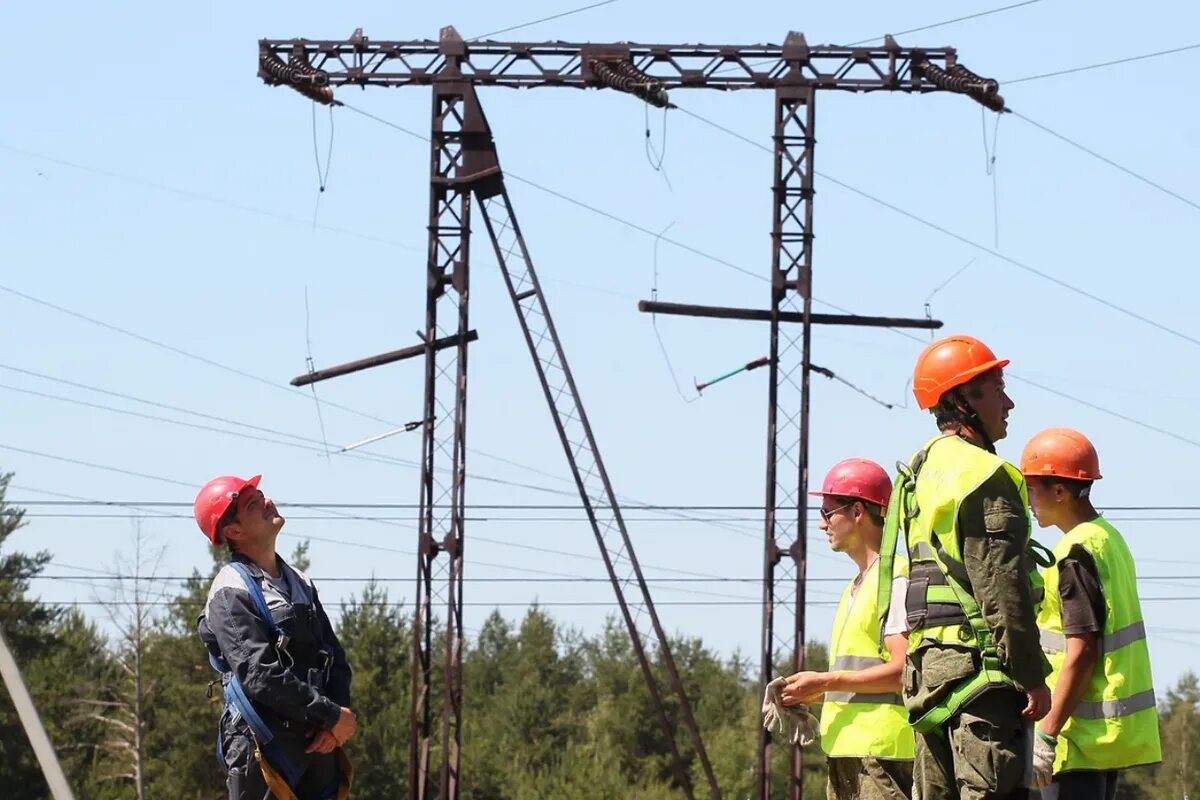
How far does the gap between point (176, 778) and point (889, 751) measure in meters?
50.4

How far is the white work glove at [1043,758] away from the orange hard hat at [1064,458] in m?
1.02

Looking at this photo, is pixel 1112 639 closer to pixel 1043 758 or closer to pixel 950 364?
pixel 1043 758

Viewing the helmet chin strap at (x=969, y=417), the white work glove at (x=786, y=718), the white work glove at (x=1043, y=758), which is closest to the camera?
the helmet chin strap at (x=969, y=417)

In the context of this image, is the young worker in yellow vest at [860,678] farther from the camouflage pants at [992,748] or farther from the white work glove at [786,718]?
the camouflage pants at [992,748]

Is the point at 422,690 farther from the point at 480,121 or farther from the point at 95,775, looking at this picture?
the point at 95,775

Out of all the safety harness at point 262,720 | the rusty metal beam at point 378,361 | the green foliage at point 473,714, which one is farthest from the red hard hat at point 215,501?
the green foliage at point 473,714

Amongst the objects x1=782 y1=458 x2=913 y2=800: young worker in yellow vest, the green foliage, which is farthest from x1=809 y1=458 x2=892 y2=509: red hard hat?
the green foliage

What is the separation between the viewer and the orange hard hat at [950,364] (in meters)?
6.17

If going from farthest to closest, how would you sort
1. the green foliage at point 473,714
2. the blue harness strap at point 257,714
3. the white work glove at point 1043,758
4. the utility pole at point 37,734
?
the green foliage at point 473,714, the blue harness strap at point 257,714, the white work glove at point 1043,758, the utility pole at point 37,734

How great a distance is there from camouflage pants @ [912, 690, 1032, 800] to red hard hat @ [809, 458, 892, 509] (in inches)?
71.2

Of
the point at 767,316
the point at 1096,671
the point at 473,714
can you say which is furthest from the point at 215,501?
the point at 473,714

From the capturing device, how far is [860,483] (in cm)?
770

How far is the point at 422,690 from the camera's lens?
973 inches

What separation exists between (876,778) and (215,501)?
8.82 feet
